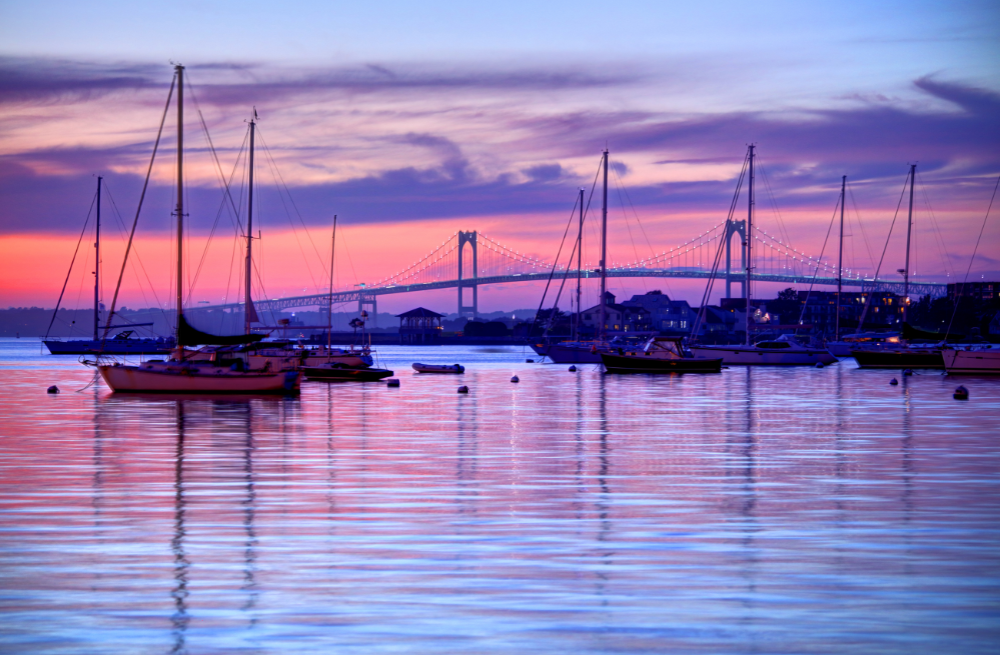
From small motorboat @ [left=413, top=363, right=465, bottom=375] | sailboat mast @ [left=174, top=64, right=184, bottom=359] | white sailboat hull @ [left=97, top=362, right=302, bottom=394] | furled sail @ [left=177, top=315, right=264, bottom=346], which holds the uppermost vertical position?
sailboat mast @ [left=174, top=64, right=184, bottom=359]

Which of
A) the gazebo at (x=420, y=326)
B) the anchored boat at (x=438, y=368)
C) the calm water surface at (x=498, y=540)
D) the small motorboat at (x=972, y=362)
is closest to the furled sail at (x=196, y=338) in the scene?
the calm water surface at (x=498, y=540)

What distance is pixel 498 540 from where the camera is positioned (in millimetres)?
9344

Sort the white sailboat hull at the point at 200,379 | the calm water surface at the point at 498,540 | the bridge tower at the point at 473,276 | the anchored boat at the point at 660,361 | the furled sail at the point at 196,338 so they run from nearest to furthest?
the calm water surface at the point at 498,540 < the white sailboat hull at the point at 200,379 < the furled sail at the point at 196,338 < the anchored boat at the point at 660,361 < the bridge tower at the point at 473,276

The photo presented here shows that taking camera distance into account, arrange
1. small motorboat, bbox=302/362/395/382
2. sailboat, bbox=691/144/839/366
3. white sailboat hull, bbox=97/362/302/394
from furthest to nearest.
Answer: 1. sailboat, bbox=691/144/839/366
2. small motorboat, bbox=302/362/395/382
3. white sailboat hull, bbox=97/362/302/394

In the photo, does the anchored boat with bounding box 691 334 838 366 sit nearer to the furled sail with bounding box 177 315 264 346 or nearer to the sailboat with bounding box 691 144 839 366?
the sailboat with bounding box 691 144 839 366

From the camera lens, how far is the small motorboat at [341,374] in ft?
144

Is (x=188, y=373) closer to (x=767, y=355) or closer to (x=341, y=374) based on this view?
(x=341, y=374)

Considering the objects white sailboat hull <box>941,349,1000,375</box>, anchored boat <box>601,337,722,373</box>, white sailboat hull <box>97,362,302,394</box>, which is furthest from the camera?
anchored boat <box>601,337,722,373</box>

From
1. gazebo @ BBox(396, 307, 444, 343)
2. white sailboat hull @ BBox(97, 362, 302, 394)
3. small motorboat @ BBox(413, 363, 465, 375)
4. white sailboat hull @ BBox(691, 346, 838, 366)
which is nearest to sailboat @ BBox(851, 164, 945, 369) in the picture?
white sailboat hull @ BBox(691, 346, 838, 366)

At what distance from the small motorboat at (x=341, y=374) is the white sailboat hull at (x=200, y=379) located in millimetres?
11356

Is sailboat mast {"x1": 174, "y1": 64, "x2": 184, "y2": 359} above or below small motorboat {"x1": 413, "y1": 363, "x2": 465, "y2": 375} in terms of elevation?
above

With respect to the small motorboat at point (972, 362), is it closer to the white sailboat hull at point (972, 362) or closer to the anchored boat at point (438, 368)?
the white sailboat hull at point (972, 362)

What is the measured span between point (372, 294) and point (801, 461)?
125686mm

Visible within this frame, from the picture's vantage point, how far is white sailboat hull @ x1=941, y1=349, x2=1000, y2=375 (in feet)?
165
